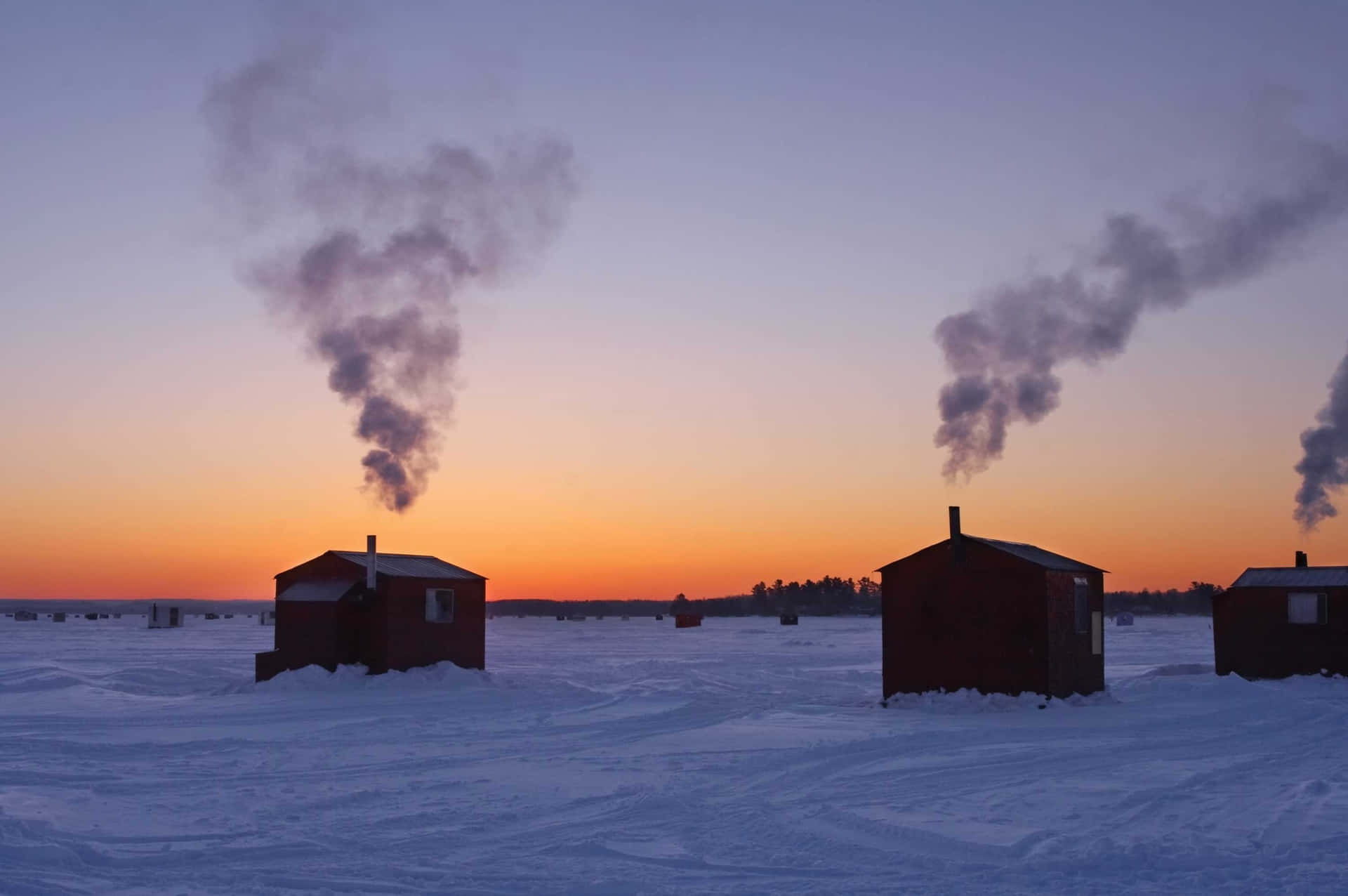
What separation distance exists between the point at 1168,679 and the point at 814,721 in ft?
55.2

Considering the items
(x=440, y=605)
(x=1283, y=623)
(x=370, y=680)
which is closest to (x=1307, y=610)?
(x=1283, y=623)

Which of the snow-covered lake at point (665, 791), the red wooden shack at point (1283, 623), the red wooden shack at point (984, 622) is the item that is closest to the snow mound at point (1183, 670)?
the red wooden shack at point (1283, 623)

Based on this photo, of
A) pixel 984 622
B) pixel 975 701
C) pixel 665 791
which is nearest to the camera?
pixel 665 791

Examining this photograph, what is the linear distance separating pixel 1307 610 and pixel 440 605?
28.9m

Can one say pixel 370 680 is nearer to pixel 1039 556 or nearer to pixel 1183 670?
pixel 1039 556

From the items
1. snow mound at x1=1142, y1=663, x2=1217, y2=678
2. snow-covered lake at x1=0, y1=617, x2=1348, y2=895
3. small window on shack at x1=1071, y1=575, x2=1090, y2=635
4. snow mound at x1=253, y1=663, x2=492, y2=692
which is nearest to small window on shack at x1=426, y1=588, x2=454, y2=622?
snow mound at x1=253, y1=663, x2=492, y2=692

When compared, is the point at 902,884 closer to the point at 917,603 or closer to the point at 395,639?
the point at 917,603

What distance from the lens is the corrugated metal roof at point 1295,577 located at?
38719mm

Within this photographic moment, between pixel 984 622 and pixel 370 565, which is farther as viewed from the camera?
pixel 370 565

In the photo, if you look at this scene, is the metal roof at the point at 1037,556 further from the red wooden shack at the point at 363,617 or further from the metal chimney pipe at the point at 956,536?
the red wooden shack at the point at 363,617

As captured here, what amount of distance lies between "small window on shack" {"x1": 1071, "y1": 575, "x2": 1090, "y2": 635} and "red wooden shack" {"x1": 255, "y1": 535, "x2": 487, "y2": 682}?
19905mm

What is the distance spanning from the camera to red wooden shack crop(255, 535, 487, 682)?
119 feet

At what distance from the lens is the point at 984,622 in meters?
29.9

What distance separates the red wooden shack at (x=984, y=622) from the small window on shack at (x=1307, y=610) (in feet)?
36.9
